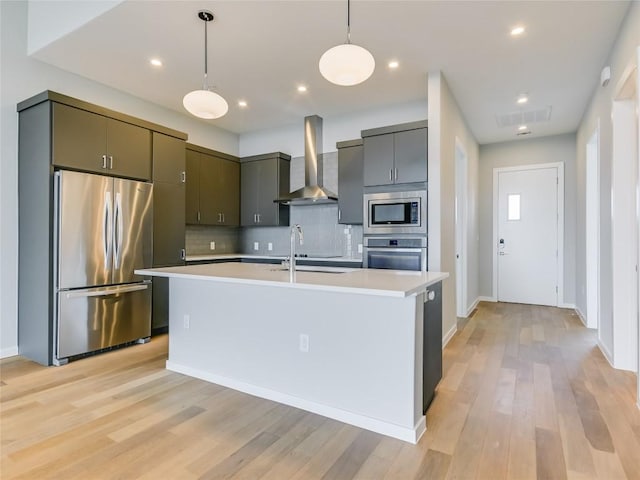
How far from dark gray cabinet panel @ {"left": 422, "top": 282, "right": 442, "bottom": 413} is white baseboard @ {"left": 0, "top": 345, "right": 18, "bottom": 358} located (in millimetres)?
3713

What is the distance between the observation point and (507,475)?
5.71 feet

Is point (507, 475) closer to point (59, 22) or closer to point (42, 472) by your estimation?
point (42, 472)

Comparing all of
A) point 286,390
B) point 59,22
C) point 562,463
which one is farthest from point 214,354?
point 59,22

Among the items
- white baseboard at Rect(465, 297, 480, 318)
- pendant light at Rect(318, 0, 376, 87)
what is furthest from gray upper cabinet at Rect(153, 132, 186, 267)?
white baseboard at Rect(465, 297, 480, 318)

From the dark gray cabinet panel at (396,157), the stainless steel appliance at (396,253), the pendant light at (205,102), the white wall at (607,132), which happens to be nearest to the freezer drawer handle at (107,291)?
the pendant light at (205,102)

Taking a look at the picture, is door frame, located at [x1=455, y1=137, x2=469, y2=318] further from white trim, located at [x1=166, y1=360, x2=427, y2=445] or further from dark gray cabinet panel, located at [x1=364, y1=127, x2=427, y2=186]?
white trim, located at [x1=166, y1=360, x2=427, y2=445]

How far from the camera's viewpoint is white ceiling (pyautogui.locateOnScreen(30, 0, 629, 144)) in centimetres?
268

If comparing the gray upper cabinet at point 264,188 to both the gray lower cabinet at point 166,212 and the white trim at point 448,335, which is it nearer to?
the gray lower cabinet at point 166,212

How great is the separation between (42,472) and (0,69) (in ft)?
11.4

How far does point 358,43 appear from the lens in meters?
3.14

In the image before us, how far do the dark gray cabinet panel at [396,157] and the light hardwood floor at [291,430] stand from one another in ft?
6.65

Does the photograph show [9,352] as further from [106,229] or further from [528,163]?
[528,163]

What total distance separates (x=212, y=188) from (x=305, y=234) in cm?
152

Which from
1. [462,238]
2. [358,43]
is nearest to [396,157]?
[358,43]
